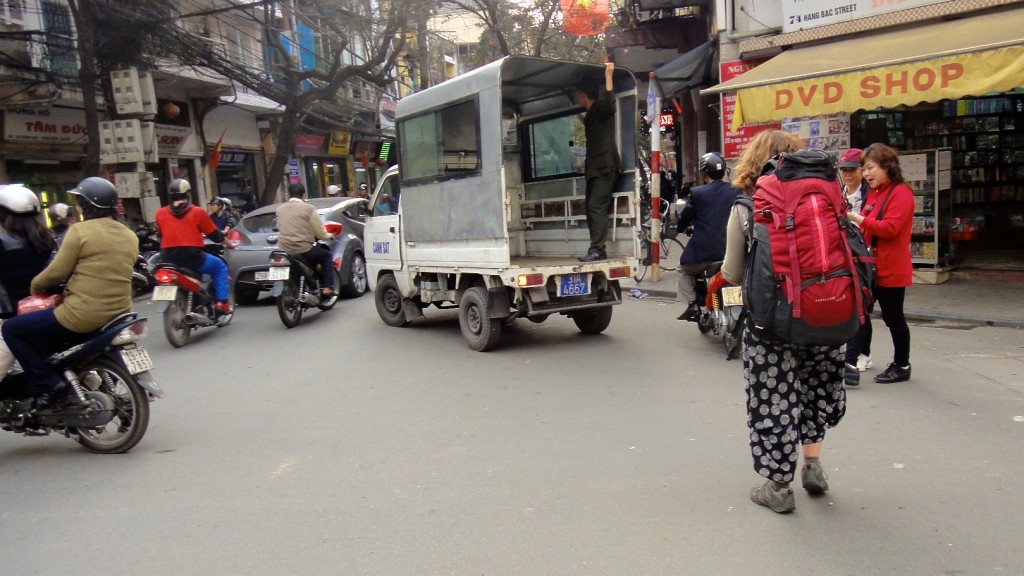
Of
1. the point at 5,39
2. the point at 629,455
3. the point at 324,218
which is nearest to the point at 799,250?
the point at 629,455

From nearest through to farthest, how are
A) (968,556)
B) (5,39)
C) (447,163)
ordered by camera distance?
(968,556) < (447,163) < (5,39)

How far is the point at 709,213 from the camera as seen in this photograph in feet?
22.0

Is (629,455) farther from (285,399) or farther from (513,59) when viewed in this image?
(513,59)

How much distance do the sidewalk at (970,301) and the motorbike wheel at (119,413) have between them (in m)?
6.48

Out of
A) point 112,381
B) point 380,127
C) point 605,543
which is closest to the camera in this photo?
point 605,543

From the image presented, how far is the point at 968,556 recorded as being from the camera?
2.97m

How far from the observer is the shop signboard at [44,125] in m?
14.2

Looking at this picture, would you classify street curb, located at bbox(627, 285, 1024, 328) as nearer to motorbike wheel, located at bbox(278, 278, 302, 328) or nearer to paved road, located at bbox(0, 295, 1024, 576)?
paved road, located at bbox(0, 295, 1024, 576)

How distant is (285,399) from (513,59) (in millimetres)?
3507

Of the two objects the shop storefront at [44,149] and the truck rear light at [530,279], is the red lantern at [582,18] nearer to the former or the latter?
the shop storefront at [44,149]

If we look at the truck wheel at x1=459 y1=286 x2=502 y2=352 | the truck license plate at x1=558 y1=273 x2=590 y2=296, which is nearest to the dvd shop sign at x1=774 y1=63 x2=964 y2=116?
the truck license plate at x1=558 y1=273 x2=590 y2=296

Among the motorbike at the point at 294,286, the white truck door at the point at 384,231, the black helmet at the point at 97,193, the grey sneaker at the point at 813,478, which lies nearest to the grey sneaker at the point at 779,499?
the grey sneaker at the point at 813,478

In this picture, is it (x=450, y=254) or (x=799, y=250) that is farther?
(x=450, y=254)

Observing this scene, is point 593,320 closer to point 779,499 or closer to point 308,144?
point 779,499
